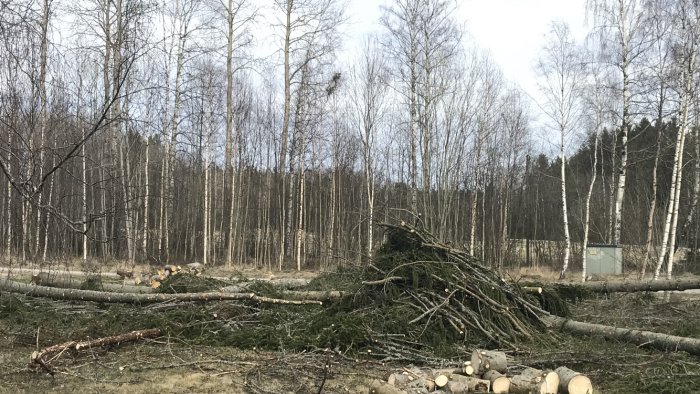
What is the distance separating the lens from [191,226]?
2805cm

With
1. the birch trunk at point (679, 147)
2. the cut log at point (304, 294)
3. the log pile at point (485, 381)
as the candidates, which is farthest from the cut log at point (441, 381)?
the birch trunk at point (679, 147)

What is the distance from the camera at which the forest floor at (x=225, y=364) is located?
5504mm

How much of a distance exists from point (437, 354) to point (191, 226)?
2337 cm

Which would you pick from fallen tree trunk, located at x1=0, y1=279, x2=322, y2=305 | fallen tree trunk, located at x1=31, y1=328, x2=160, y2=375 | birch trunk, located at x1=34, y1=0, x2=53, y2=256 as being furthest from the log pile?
birch trunk, located at x1=34, y1=0, x2=53, y2=256

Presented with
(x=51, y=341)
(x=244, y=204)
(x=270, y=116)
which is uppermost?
(x=270, y=116)

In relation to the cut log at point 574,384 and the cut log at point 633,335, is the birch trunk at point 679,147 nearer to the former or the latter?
the cut log at point 633,335

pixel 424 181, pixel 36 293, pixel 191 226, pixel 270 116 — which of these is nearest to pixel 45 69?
pixel 36 293

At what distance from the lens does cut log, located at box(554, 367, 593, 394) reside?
17.1ft

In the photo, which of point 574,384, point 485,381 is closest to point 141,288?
point 485,381

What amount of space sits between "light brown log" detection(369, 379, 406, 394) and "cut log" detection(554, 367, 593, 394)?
5.72ft

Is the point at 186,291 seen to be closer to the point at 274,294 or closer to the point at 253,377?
the point at 274,294

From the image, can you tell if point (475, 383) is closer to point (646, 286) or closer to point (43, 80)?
point (43, 80)

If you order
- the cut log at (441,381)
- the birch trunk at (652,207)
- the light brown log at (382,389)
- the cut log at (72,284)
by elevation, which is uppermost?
the birch trunk at (652,207)

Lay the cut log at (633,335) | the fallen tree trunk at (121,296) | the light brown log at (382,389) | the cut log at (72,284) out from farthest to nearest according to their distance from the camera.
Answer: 1. the cut log at (72,284)
2. the fallen tree trunk at (121,296)
3. the cut log at (633,335)
4. the light brown log at (382,389)
